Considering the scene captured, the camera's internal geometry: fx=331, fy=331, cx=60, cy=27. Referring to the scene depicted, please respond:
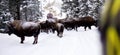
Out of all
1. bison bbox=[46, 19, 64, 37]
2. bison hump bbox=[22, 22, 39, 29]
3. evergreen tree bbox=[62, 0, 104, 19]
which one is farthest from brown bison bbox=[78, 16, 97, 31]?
bison hump bbox=[22, 22, 39, 29]

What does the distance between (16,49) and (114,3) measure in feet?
53.4

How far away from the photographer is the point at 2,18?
3150cm

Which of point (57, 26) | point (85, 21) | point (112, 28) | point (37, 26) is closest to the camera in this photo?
point (112, 28)

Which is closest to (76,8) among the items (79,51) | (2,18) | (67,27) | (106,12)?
(67,27)

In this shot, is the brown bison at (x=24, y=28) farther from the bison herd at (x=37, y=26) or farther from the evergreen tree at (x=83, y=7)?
the evergreen tree at (x=83, y=7)

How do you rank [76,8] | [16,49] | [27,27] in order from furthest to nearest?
[76,8] → [27,27] → [16,49]

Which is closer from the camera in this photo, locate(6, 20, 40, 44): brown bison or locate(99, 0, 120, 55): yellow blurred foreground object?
locate(99, 0, 120, 55): yellow blurred foreground object

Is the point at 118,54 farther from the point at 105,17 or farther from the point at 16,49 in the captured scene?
the point at 16,49

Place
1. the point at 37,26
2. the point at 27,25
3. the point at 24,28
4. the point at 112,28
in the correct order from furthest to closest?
the point at 37,26 → the point at 27,25 → the point at 24,28 → the point at 112,28

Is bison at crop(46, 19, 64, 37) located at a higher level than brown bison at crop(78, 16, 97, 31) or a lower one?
higher

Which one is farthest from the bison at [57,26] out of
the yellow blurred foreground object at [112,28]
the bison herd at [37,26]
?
the yellow blurred foreground object at [112,28]

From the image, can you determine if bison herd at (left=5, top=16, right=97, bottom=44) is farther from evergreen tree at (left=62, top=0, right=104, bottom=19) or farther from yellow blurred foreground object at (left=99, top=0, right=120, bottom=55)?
yellow blurred foreground object at (left=99, top=0, right=120, bottom=55)

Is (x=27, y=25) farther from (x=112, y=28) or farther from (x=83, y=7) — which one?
(x=83, y=7)

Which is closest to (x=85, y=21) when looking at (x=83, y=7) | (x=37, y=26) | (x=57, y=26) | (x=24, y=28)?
(x=57, y=26)
